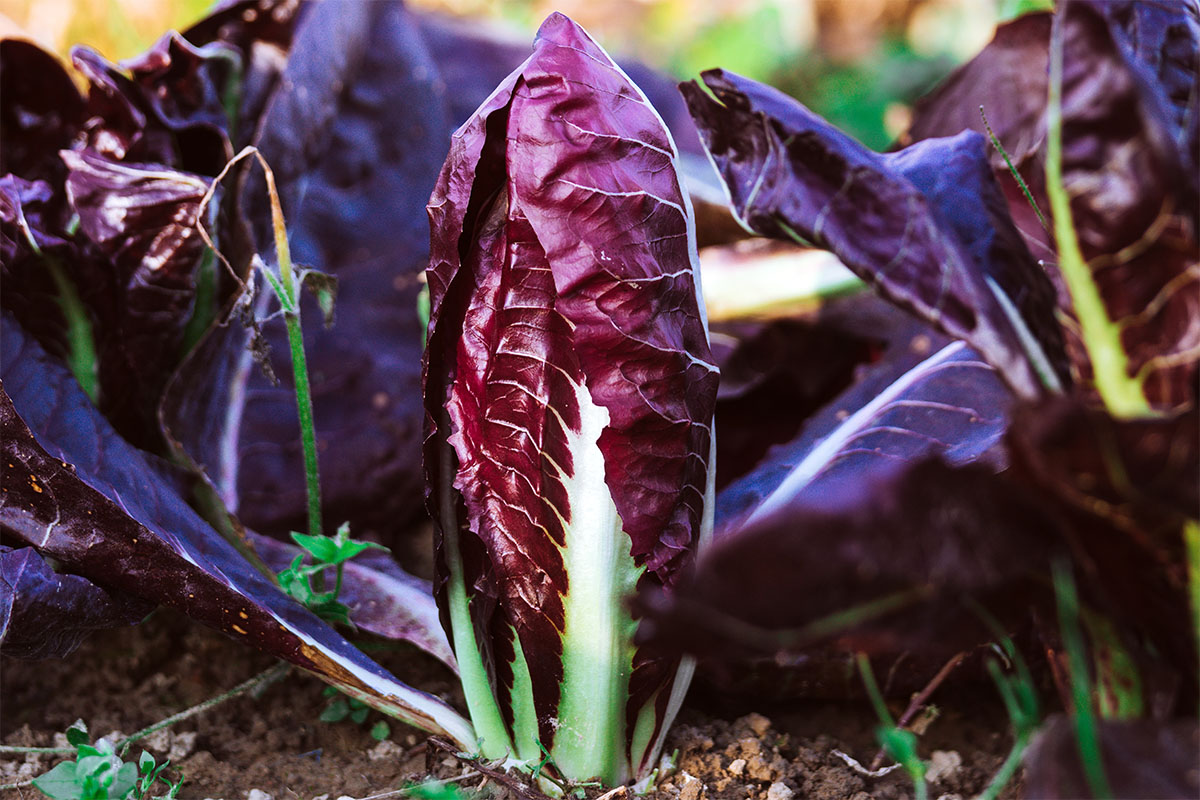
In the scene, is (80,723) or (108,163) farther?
(108,163)

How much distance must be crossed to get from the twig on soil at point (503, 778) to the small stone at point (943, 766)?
45cm

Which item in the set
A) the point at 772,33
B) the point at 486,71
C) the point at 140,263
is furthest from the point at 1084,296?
the point at 772,33

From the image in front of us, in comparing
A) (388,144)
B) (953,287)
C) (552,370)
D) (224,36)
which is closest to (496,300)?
(552,370)

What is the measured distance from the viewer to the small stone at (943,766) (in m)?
1.16

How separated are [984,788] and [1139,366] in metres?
0.58

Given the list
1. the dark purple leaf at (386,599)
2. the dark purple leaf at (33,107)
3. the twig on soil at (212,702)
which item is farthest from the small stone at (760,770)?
the dark purple leaf at (33,107)

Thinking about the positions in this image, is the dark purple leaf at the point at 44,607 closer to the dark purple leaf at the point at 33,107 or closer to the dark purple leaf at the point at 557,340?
the dark purple leaf at the point at 557,340

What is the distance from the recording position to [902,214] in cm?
91

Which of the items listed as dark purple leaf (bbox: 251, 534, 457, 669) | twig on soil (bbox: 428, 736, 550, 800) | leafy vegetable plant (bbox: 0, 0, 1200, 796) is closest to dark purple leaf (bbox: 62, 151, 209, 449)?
leafy vegetable plant (bbox: 0, 0, 1200, 796)

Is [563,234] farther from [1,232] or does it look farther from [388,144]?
[388,144]

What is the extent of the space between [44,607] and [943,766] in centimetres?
102

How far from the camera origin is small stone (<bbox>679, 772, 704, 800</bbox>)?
→ 1.10 m

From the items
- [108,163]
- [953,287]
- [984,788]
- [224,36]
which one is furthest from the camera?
[224,36]

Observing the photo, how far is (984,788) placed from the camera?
1125mm
